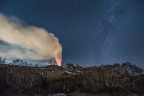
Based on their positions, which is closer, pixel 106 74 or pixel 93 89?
pixel 93 89

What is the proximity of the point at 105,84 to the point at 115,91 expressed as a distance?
2.17 meters

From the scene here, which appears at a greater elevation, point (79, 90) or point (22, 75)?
point (22, 75)

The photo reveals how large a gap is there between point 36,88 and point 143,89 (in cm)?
1696

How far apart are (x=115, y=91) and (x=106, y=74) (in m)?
5.18

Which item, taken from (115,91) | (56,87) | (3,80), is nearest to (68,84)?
(56,87)

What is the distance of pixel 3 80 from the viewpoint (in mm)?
40344

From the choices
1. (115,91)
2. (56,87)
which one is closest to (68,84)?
(56,87)

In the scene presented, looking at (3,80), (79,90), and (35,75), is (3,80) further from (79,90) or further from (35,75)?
(79,90)

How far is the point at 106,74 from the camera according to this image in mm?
43062

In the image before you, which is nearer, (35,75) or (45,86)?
(45,86)

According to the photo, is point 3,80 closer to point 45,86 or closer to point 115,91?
point 45,86

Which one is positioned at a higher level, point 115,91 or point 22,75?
point 22,75

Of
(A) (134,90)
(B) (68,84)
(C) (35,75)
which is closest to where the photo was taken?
(A) (134,90)

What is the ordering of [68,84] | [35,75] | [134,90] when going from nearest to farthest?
[134,90], [68,84], [35,75]
